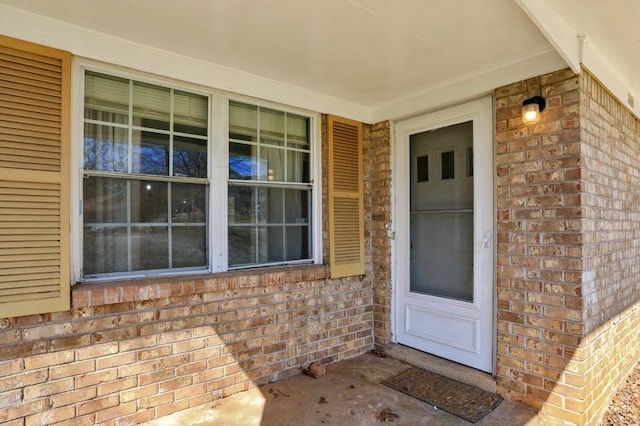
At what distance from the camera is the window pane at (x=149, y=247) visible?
2739 millimetres

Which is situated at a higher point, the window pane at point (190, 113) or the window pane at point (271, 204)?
the window pane at point (190, 113)

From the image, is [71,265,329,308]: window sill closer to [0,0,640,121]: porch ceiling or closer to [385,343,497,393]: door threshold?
[385,343,497,393]: door threshold

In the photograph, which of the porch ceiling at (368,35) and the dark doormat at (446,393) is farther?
the dark doormat at (446,393)

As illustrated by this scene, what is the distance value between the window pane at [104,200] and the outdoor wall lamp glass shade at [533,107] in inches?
117

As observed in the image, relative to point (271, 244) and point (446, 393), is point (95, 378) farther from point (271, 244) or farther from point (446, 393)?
point (446, 393)

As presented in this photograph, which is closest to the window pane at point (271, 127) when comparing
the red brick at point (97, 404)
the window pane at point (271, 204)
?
the window pane at point (271, 204)

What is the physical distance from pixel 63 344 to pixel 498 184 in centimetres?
328

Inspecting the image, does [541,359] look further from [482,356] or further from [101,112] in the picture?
[101,112]

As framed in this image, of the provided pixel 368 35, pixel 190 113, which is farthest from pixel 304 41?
pixel 190 113

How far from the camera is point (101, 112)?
2.63 m

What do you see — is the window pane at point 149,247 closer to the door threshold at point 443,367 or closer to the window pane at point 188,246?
the window pane at point 188,246

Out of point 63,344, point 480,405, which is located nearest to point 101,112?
point 63,344

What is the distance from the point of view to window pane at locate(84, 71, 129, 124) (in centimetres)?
259

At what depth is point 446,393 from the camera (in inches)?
119
